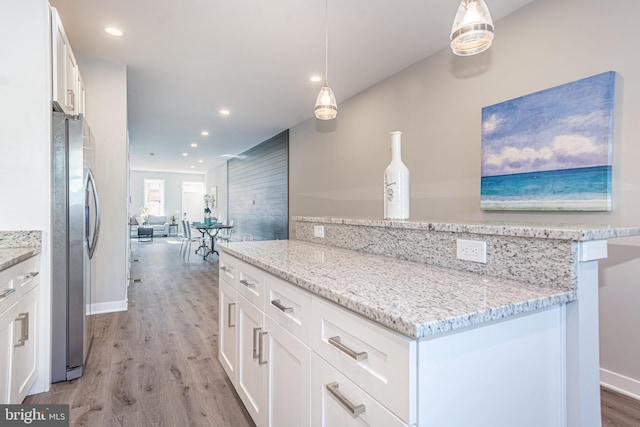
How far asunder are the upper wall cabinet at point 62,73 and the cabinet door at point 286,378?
211cm

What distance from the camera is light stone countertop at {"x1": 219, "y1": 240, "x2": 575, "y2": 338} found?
0.76 meters

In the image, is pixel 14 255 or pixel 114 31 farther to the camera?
pixel 114 31

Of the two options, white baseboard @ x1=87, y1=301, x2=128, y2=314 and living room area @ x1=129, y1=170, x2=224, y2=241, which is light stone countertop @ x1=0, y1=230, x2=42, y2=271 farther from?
living room area @ x1=129, y1=170, x2=224, y2=241

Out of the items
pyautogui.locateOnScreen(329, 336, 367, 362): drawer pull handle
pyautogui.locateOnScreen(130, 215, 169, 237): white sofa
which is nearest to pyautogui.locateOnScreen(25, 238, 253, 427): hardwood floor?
pyautogui.locateOnScreen(329, 336, 367, 362): drawer pull handle

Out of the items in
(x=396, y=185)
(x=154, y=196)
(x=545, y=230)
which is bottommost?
(x=545, y=230)

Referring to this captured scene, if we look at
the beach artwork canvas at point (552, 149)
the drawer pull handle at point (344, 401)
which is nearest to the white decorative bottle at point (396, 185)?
the drawer pull handle at point (344, 401)

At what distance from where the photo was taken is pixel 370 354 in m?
0.84

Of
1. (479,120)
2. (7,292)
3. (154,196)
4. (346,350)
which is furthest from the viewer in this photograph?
(154,196)

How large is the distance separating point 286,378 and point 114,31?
3196mm

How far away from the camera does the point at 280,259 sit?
1.60 meters

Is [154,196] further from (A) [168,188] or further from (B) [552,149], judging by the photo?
(B) [552,149]

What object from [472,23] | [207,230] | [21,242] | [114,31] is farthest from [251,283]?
[207,230]

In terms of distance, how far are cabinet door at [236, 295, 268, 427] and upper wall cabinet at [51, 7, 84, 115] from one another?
185 cm

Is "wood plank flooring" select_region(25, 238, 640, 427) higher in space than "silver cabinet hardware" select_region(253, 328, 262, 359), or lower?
lower
